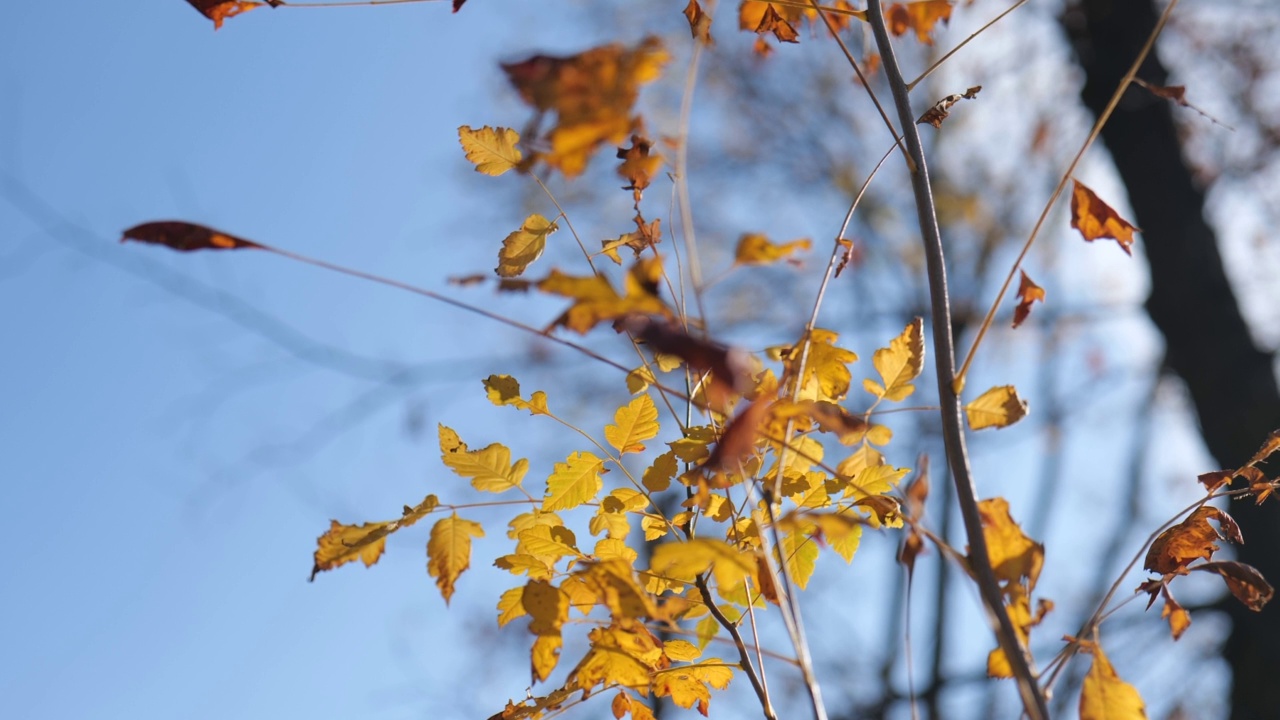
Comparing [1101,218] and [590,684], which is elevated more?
[1101,218]

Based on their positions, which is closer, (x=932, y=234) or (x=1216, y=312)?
(x=932, y=234)

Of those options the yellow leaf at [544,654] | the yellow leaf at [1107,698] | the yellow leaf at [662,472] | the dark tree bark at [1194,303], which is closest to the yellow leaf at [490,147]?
the yellow leaf at [662,472]

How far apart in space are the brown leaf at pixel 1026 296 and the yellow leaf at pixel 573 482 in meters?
0.39

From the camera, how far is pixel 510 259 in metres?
0.75

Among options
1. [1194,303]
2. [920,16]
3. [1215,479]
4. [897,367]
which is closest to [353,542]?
[897,367]

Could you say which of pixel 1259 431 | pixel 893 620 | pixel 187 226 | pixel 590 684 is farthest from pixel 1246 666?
pixel 187 226

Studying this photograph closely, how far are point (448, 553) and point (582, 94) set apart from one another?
424mm

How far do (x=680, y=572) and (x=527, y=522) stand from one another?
226 mm

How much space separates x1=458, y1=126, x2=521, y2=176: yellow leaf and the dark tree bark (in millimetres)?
2656

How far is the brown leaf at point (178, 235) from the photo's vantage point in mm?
504

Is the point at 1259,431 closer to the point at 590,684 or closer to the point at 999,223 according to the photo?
the point at 999,223

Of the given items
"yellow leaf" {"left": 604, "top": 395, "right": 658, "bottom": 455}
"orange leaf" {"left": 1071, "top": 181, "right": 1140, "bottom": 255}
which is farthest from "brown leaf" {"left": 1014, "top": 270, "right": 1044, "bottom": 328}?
"yellow leaf" {"left": 604, "top": 395, "right": 658, "bottom": 455}

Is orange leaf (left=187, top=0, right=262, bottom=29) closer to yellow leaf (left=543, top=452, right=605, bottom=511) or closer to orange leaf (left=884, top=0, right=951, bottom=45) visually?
yellow leaf (left=543, top=452, right=605, bottom=511)

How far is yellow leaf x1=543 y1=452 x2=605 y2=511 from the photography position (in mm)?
741
